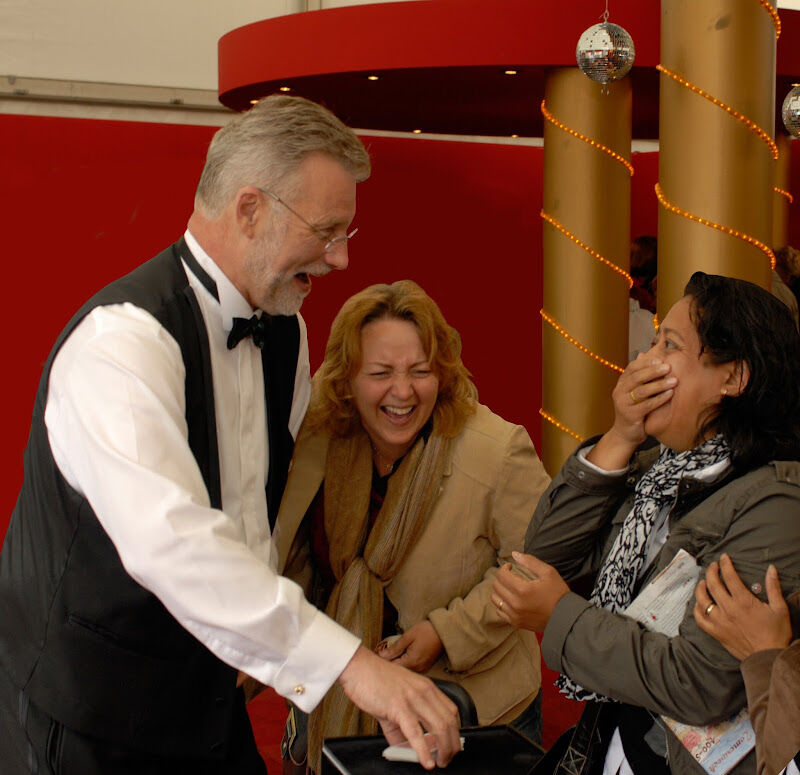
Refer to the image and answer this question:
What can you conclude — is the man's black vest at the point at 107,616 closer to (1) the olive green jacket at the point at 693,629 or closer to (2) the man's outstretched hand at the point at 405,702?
(2) the man's outstretched hand at the point at 405,702

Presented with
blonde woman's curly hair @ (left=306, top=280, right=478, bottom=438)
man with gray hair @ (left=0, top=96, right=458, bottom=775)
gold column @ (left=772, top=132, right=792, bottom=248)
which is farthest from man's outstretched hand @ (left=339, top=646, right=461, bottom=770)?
gold column @ (left=772, top=132, right=792, bottom=248)

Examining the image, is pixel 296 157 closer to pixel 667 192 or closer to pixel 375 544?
pixel 375 544

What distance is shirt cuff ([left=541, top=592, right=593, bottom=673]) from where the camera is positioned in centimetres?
178

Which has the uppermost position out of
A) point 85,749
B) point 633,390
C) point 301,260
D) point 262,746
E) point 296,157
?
point 296,157

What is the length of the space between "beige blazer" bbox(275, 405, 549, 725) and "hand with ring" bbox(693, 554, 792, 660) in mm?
875

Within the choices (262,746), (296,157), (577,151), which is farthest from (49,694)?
(577,151)

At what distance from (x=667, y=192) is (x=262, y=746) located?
2702 mm

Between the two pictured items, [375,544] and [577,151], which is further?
[577,151]

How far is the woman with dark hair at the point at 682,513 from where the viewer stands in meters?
1.64

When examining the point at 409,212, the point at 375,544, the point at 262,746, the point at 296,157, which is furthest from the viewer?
the point at 409,212

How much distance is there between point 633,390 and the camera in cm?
188

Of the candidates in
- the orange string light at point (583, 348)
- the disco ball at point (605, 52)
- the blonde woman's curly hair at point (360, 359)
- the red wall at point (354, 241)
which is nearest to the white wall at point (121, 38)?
the red wall at point (354, 241)

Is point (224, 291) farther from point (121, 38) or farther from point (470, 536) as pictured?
point (121, 38)

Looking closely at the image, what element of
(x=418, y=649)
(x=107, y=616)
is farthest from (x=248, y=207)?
(x=418, y=649)
